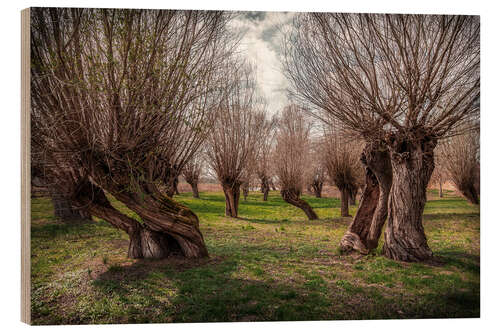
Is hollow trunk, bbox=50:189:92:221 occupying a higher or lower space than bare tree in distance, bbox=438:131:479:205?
lower

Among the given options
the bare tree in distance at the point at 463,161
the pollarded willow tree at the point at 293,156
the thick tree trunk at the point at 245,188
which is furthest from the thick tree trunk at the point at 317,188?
the bare tree in distance at the point at 463,161

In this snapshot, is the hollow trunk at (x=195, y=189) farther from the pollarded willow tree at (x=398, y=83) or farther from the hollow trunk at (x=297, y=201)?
the pollarded willow tree at (x=398, y=83)

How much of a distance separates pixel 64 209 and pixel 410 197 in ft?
18.6

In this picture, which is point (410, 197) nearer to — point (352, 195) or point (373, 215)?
point (373, 215)

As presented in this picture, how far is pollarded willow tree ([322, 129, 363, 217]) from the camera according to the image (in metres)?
6.68

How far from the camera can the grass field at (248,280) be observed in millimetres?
4012

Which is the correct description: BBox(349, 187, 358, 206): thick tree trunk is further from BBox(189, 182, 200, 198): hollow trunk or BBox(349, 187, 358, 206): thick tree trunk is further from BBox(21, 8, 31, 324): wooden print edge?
BBox(21, 8, 31, 324): wooden print edge

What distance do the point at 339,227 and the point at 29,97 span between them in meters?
5.45

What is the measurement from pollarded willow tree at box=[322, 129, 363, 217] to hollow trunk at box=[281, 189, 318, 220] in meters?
0.71

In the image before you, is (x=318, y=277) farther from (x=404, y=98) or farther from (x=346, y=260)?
(x=404, y=98)

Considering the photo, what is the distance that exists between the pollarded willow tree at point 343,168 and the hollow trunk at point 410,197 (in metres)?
1.70

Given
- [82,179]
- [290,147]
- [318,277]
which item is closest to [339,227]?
[318,277]

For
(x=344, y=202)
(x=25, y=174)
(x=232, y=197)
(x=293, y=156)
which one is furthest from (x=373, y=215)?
(x=25, y=174)

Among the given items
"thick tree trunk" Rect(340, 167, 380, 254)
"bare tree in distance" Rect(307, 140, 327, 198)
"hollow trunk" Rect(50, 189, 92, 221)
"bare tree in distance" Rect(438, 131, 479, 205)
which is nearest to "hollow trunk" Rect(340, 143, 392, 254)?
"thick tree trunk" Rect(340, 167, 380, 254)
